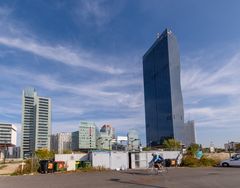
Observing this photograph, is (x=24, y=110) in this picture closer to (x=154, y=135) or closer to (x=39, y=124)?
(x=39, y=124)

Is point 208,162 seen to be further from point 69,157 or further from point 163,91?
point 163,91

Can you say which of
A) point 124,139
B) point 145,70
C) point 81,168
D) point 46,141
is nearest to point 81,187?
point 81,168

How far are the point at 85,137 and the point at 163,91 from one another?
62710mm

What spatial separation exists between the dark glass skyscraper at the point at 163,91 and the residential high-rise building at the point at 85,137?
36.7 meters

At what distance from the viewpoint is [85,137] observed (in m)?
185

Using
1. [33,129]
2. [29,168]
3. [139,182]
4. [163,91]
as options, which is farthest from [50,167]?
[33,129]

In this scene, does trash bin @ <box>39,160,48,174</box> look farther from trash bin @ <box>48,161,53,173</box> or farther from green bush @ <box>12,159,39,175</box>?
green bush @ <box>12,159,39,175</box>

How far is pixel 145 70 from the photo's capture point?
17850cm

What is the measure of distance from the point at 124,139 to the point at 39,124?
335ft

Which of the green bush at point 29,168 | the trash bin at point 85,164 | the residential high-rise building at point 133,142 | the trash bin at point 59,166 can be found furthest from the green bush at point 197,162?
the residential high-rise building at point 133,142

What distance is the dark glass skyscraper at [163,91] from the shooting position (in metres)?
150

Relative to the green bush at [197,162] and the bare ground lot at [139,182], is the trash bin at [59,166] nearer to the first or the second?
the bare ground lot at [139,182]

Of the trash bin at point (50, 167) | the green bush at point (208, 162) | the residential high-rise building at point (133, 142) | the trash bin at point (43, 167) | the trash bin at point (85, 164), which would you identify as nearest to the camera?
the trash bin at point (43, 167)

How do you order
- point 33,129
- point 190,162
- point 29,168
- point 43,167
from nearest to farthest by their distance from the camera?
point 43,167 < point 29,168 < point 190,162 < point 33,129
